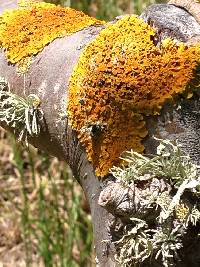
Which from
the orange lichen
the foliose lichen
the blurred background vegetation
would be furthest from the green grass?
the orange lichen

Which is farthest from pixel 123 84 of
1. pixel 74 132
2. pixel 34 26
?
pixel 34 26

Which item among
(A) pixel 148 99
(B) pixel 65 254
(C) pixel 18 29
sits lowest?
(B) pixel 65 254

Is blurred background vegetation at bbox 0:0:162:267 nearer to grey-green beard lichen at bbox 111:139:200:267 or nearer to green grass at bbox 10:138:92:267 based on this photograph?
green grass at bbox 10:138:92:267

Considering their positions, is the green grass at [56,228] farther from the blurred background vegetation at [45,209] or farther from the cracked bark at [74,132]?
the cracked bark at [74,132]

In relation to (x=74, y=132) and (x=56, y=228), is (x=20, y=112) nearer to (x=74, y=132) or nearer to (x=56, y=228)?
(x=74, y=132)

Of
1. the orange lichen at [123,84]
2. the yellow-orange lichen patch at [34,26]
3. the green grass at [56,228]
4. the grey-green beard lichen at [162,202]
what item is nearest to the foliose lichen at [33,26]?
the yellow-orange lichen patch at [34,26]

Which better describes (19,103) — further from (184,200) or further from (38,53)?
(184,200)

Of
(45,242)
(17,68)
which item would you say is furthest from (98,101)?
(45,242)
